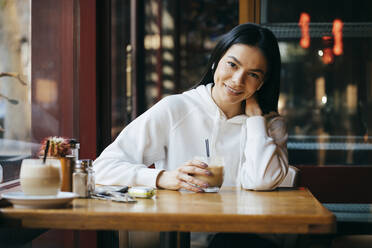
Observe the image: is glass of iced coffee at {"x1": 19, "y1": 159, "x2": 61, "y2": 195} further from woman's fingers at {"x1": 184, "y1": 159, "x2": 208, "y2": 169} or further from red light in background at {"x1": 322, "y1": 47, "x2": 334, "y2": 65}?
red light in background at {"x1": 322, "y1": 47, "x2": 334, "y2": 65}

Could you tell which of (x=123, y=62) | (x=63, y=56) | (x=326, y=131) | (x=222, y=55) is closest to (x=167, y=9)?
(x=123, y=62)

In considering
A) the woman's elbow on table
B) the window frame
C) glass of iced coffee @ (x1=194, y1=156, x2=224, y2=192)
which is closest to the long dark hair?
the woman's elbow on table

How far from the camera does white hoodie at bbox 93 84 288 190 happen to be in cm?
198

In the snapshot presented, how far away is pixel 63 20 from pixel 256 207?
5.64ft

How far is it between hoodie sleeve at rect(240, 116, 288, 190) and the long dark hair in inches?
9.1

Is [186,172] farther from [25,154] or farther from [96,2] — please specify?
[96,2]

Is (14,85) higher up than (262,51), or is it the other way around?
(262,51)

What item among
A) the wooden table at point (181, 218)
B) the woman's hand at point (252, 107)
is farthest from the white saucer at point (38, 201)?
the woman's hand at point (252, 107)

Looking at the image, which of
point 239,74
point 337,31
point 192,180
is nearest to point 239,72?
point 239,74

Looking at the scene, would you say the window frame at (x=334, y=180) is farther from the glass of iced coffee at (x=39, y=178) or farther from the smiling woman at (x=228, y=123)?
the glass of iced coffee at (x=39, y=178)

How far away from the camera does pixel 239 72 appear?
81.1 inches

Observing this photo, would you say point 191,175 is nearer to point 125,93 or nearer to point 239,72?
point 239,72

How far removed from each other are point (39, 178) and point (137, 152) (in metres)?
0.72

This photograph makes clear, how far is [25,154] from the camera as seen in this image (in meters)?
2.11
